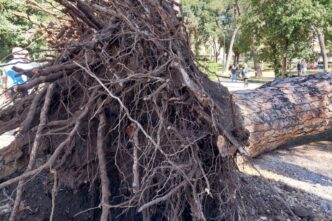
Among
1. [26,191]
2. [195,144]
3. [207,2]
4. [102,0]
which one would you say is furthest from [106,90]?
[207,2]

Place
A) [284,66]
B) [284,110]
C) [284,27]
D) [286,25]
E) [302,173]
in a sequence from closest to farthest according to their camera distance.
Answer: [302,173] → [284,110] → [286,25] → [284,27] → [284,66]

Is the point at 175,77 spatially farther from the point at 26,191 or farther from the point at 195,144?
the point at 26,191

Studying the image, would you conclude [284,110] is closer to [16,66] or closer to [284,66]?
[16,66]

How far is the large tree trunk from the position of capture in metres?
4.86

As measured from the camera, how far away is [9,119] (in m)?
3.13

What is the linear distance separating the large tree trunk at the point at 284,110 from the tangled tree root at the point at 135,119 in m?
1.89

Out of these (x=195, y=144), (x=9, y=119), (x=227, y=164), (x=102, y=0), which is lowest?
(x=227, y=164)

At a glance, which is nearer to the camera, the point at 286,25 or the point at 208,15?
the point at 286,25

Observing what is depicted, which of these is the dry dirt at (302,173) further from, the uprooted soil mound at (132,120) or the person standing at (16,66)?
the person standing at (16,66)

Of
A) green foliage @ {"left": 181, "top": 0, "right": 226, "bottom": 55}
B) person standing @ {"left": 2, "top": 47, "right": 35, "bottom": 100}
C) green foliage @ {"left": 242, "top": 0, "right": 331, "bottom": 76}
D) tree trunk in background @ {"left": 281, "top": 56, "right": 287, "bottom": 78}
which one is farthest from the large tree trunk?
green foliage @ {"left": 181, "top": 0, "right": 226, "bottom": 55}

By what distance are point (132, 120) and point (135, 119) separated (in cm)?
25

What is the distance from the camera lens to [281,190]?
408 cm

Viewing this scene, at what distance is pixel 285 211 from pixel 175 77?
1.65 metres

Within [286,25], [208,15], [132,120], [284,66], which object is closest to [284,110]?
[132,120]
